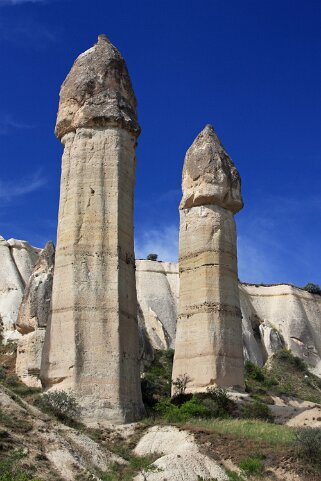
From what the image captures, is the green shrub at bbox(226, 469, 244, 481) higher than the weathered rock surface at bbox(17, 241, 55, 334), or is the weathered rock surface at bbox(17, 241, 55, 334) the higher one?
the weathered rock surface at bbox(17, 241, 55, 334)

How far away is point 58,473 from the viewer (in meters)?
15.0

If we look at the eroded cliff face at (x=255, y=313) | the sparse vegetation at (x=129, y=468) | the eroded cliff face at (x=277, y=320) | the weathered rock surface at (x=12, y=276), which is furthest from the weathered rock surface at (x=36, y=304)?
the eroded cliff face at (x=277, y=320)

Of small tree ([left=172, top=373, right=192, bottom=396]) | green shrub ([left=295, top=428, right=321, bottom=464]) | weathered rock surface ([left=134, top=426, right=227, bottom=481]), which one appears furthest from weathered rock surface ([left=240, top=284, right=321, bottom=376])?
green shrub ([left=295, top=428, right=321, bottom=464])

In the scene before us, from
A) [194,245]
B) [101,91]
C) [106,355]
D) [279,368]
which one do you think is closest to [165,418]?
[106,355]

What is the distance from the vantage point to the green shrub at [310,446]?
635 inches

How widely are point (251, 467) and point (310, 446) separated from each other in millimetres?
1419

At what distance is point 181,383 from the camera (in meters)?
24.7

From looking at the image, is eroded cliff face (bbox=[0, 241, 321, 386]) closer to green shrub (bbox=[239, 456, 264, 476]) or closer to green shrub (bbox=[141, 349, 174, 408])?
green shrub (bbox=[141, 349, 174, 408])

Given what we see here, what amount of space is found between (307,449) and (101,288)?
741cm

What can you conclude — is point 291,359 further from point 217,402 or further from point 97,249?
point 97,249

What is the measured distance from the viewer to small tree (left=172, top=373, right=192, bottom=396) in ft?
80.5

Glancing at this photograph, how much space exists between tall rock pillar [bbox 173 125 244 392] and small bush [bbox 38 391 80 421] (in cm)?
619

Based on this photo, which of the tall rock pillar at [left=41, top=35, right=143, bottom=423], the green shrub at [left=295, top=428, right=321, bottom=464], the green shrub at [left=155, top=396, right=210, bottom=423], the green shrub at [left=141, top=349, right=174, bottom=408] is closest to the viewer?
the green shrub at [left=295, top=428, right=321, bottom=464]

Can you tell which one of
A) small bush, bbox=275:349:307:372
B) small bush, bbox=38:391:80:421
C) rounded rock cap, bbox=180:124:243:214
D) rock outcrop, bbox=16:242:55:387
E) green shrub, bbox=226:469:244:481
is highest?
rounded rock cap, bbox=180:124:243:214
